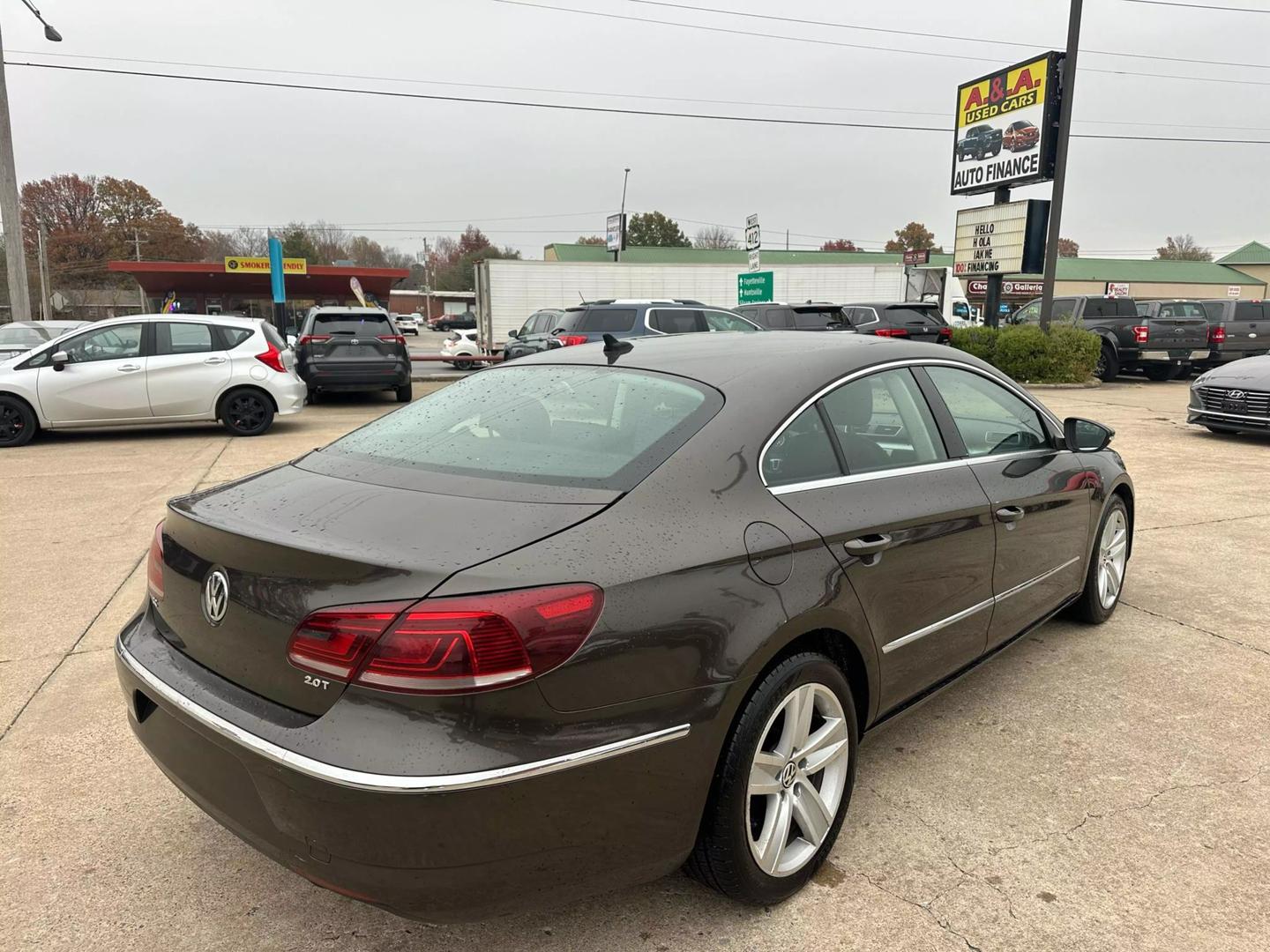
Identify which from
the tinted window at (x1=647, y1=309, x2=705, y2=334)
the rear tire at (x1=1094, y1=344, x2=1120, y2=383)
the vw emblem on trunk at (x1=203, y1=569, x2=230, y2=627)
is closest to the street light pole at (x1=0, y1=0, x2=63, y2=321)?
the tinted window at (x1=647, y1=309, x2=705, y2=334)

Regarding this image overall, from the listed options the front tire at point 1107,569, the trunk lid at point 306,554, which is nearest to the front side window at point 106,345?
the trunk lid at point 306,554

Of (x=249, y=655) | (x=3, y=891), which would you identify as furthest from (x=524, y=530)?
(x=3, y=891)

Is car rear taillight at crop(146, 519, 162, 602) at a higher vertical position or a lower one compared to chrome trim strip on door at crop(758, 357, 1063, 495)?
lower

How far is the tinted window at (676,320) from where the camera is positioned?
1461 centimetres

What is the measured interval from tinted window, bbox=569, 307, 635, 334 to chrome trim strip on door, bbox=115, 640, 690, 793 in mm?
12932

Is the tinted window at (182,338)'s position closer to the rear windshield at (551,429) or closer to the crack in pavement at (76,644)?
the crack in pavement at (76,644)

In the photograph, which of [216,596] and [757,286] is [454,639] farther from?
[757,286]

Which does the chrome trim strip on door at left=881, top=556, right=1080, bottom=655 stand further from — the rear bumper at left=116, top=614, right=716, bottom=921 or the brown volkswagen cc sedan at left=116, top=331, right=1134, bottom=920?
the rear bumper at left=116, top=614, right=716, bottom=921

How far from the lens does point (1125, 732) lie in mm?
3340

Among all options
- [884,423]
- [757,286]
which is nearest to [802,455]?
[884,423]

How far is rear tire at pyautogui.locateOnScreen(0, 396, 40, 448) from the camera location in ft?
33.3

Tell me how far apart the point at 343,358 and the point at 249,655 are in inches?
522

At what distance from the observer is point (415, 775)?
1.72 m

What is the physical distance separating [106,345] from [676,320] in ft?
27.6
